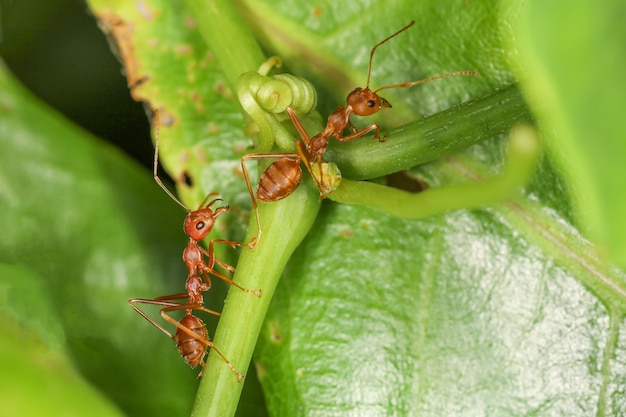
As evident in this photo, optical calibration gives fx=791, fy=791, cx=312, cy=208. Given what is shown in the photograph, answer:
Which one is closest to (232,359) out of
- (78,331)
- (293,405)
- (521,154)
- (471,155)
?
(293,405)

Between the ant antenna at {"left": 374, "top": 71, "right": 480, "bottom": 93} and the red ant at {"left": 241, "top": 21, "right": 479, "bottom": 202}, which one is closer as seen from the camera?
the red ant at {"left": 241, "top": 21, "right": 479, "bottom": 202}

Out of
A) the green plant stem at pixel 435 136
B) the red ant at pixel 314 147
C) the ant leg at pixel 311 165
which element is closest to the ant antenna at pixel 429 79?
the red ant at pixel 314 147

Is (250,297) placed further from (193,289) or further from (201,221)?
(193,289)

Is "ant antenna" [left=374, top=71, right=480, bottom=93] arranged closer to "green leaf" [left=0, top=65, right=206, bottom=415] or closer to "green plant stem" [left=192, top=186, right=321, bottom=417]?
"green plant stem" [left=192, top=186, right=321, bottom=417]

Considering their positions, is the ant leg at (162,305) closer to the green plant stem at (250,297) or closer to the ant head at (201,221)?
the ant head at (201,221)

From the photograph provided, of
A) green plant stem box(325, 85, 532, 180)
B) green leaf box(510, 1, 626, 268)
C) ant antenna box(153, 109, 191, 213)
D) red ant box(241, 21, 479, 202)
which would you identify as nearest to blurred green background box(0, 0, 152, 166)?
ant antenna box(153, 109, 191, 213)

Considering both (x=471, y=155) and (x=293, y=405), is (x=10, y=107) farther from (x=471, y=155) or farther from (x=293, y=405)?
(x=471, y=155)
